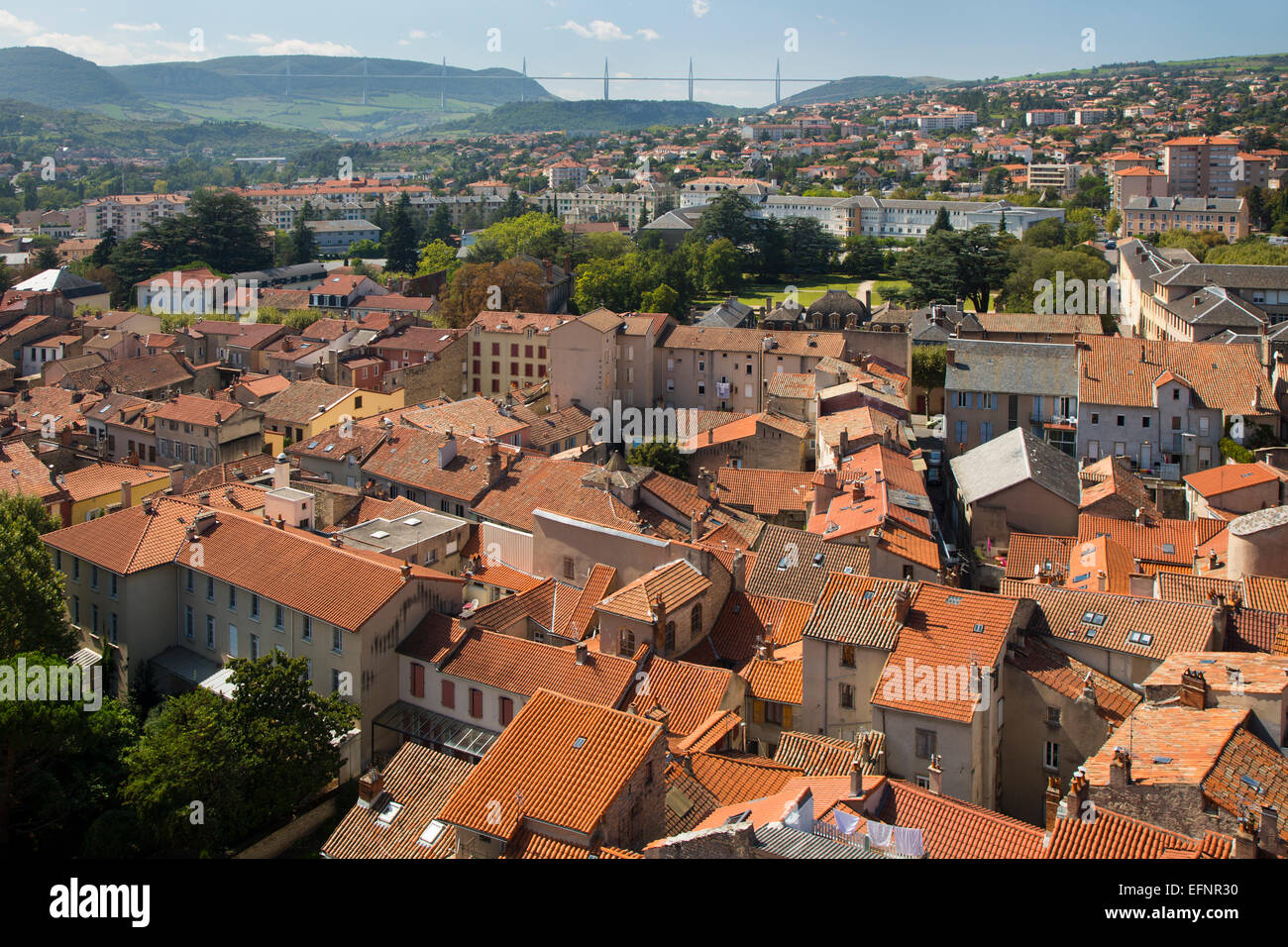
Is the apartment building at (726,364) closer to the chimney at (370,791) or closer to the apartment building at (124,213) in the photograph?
the chimney at (370,791)

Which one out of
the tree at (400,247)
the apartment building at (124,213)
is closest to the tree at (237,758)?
the tree at (400,247)

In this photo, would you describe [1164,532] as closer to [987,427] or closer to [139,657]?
[987,427]

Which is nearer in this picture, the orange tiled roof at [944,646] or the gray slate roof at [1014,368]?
the orange tiled roof at [944,646]

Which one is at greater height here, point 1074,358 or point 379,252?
point 379,252

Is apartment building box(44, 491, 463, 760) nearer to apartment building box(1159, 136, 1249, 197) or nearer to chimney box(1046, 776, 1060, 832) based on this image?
chimney box(1046, 776, 1060, 832)

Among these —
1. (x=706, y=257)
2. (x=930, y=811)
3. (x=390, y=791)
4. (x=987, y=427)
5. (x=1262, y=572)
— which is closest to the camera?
(x=930, y=811)

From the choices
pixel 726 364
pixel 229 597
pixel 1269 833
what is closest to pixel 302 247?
pixel 726 364
